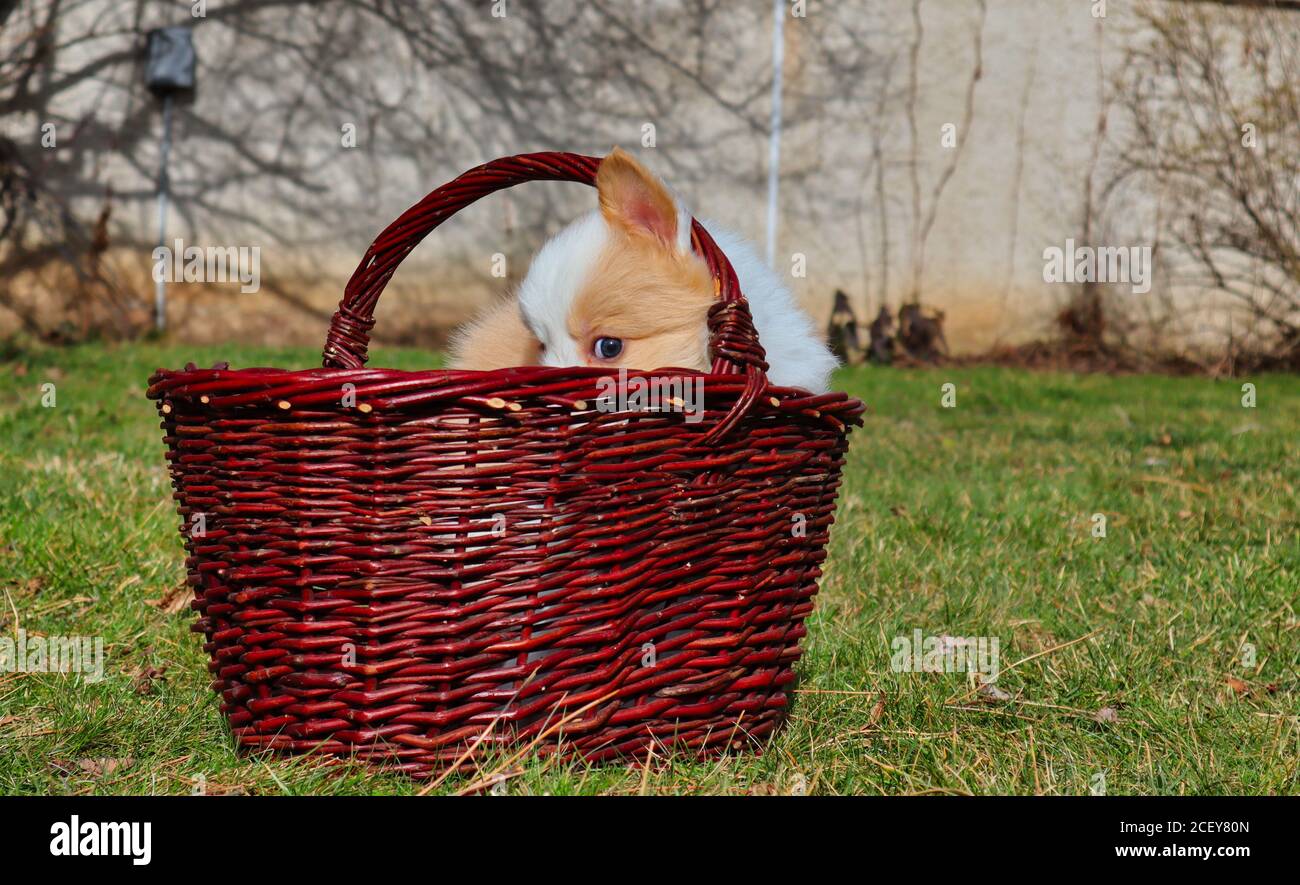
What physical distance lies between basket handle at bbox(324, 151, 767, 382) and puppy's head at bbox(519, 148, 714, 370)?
0.23 ft

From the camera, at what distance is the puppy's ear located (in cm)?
202

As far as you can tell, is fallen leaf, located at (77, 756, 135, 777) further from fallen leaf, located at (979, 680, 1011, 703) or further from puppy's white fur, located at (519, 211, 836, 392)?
fallen leaf, located at (979, 680, 1011, 703)

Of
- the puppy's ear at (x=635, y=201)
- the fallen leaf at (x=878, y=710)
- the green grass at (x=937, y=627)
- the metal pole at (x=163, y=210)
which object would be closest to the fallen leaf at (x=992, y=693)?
the green grass at (x=937, y=627)

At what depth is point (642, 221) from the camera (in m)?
2.12

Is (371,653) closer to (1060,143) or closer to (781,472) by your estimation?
(781,472)

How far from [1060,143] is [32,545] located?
8499 millimetres

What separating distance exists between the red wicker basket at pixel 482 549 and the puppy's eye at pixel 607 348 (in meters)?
0.33

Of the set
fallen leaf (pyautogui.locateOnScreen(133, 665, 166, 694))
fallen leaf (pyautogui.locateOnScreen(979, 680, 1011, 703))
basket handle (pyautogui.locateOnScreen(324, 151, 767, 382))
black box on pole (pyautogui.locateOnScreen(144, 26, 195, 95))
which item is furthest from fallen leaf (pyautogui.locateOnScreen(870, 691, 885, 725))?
black box on pole (pyautogui.locateOnScreen(144, 26, 195, 95))

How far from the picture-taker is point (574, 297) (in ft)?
6.90

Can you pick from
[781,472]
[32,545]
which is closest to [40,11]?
[32,545]

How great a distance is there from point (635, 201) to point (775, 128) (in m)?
7.13

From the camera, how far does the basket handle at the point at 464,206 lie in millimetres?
1756

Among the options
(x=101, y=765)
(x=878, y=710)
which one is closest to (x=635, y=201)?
(x=878, y=710)

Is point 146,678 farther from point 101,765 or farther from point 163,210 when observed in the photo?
point 163,210
